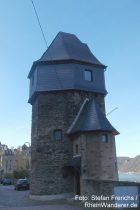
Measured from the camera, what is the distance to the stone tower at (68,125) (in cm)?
2158


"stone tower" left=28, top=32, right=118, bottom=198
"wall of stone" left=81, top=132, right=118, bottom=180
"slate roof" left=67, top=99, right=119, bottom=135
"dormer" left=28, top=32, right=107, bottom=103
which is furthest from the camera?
"dormer" left=28, top=32, right=107, bottom=103

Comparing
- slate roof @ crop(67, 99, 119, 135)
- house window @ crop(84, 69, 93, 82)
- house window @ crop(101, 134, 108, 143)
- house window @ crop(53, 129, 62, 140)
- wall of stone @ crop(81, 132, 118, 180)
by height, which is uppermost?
house window @ crop(84, 69, 93, 82)

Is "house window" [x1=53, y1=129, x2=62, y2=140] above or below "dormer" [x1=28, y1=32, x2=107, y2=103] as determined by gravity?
below

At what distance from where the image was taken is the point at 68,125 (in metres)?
24.2

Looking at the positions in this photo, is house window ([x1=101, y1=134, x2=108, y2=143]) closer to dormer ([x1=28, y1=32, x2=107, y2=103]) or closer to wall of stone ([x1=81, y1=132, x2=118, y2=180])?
wall of stone ([x1=81, y1=132, x2=118, y2=180])

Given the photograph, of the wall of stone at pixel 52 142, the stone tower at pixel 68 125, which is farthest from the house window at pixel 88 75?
the wall of stone at pixel 52 142

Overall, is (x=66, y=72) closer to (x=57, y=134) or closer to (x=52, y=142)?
(x=57, y=134)

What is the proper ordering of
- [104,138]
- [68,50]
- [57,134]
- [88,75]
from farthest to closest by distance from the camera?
[68,50], [88,75], [57,134], [104,138]

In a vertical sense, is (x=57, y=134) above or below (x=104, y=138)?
above

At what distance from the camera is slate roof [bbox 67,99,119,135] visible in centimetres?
2177

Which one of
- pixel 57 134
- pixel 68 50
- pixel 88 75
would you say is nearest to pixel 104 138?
pixel 57 134

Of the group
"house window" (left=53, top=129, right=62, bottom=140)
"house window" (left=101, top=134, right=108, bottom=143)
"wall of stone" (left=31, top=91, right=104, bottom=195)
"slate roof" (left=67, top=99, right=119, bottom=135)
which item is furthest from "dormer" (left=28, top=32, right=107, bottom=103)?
"house window" (left=101, top=134, right=108, bottom=143)

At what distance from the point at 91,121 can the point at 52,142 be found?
3717 mm

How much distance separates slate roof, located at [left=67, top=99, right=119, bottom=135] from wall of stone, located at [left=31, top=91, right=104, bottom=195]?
0.66m
